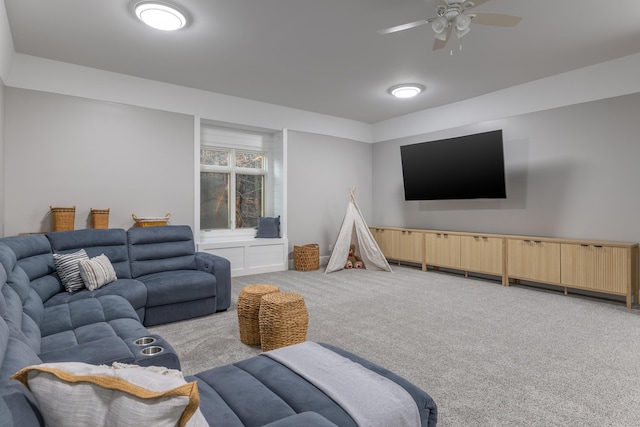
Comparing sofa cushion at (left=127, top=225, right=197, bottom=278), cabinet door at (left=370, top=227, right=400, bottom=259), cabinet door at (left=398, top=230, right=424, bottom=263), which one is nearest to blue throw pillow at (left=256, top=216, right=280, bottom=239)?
sofa cushion at (left=127, top=225, right=197, bottom=278)

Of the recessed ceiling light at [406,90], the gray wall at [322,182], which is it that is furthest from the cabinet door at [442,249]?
the recessed ceiling light at [406,90]

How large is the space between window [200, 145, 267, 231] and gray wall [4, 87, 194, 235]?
56 cm

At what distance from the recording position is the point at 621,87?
4078 mm

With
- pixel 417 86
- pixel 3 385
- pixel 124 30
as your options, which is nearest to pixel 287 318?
pixel 3 385

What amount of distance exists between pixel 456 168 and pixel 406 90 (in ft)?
4.59

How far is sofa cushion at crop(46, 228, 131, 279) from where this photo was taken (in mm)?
3256

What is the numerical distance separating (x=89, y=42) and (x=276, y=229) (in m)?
3.47

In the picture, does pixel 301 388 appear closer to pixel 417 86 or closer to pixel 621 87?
pixel 417 86

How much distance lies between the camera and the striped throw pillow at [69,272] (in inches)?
118

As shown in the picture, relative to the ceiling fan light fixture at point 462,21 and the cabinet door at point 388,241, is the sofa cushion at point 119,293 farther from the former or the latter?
the cabinet door at point 388,241

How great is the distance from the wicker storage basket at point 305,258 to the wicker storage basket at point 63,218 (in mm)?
3142

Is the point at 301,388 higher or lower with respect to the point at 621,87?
lower

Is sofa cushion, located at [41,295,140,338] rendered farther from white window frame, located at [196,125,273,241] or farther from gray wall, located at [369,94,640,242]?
gray wall, located at [369,94,640,242]

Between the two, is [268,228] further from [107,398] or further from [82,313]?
[107,398]
